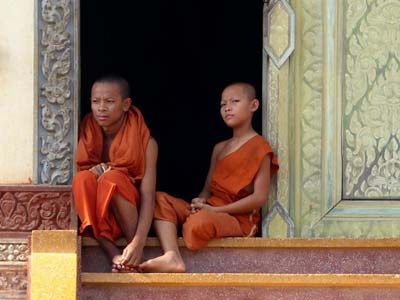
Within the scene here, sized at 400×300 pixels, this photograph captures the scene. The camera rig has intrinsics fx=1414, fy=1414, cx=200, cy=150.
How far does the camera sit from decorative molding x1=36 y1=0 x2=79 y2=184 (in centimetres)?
770

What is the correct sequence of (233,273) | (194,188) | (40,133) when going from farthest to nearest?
1. (194,188)
2. (40,133)
3. (233,273)

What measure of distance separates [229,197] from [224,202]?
42mm

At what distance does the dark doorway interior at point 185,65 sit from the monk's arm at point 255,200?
330cm

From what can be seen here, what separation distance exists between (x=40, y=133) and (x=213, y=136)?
3.75 m

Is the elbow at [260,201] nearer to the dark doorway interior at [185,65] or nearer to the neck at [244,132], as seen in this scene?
the neck at [244,132]

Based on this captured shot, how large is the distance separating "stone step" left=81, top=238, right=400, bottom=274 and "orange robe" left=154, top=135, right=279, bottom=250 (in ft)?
0.26

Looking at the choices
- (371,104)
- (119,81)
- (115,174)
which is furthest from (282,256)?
(119,81)

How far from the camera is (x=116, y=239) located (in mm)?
7527

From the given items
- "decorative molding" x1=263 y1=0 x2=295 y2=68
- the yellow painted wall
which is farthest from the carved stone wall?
"decorative molding" x1=263 y1=0 x2=295 y2=68

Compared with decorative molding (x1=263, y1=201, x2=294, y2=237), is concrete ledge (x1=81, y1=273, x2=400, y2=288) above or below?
below

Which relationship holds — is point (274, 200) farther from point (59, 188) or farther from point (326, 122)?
point (59, 188)

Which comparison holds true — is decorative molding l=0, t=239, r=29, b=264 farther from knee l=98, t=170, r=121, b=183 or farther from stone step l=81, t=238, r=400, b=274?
knee l=98, t=170, r=121, b=183

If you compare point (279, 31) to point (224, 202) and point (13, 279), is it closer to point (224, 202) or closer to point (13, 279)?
point (224, 202)

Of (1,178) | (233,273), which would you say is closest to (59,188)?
(1,178)
